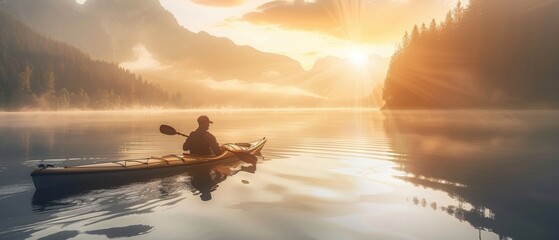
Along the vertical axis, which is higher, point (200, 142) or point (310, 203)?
point (200, 142)

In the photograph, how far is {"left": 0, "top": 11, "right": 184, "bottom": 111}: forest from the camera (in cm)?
15225

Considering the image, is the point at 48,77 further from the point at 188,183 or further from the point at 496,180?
the point at 496,180

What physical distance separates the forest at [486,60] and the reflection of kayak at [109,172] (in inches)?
3284

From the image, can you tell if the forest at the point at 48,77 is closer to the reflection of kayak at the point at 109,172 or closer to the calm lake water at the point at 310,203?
the calm lake water at the point at 310,203

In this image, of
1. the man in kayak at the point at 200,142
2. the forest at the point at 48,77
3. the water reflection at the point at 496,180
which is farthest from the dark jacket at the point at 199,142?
the forest at the point at 48,77

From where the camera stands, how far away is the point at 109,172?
13141mm

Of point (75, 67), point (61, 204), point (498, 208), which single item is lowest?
point (498, 208)

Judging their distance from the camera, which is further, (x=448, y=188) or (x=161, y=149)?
(x=161, y=149)

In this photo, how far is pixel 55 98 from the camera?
159 metres

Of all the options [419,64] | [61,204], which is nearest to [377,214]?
[61,204]

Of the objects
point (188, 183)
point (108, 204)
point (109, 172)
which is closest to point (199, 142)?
point (188, 183)

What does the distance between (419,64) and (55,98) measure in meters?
143

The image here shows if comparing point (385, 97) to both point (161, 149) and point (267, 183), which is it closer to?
point (161, 149)

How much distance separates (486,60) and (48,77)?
16298 cm
